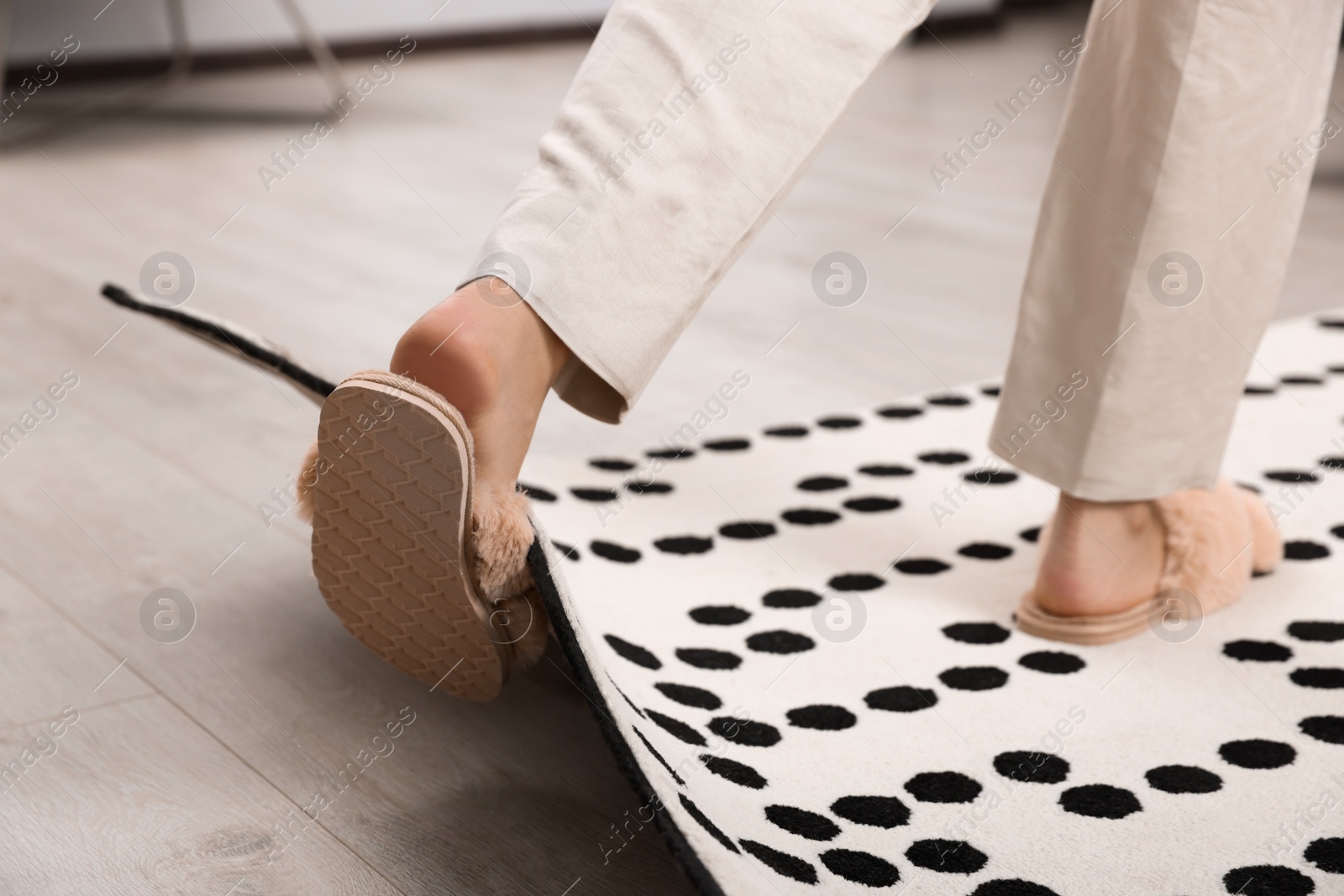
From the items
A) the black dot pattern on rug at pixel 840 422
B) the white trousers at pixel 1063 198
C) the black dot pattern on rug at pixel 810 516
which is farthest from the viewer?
the black dot pattern on rug at pixel 840 422

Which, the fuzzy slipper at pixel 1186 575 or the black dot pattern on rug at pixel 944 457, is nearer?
the fuzzy slipper at pixel 1186 575

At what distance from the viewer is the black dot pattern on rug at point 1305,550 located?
1.08m

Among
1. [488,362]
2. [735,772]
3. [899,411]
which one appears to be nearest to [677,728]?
[735,772]

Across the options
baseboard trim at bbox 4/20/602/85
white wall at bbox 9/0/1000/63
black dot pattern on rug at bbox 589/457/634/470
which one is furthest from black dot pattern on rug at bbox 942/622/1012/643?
white wall at bbox 9/0/1000/63

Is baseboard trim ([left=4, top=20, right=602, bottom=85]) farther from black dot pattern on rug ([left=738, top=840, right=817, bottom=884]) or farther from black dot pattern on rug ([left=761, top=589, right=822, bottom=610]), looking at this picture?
black dot pattern on rug ([left=738, top=840, right=817, bottom=884])

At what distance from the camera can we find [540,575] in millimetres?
688

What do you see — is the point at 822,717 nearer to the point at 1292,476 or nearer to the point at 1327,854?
the point at 1327,854

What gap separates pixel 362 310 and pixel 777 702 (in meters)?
1.14

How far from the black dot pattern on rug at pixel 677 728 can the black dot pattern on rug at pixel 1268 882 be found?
0.97 feet

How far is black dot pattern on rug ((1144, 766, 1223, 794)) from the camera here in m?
0.76

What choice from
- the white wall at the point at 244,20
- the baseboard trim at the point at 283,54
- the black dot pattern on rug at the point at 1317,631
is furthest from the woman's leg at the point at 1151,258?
the white wall at the point at 244,20

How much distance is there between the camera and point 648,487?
4.01 feet

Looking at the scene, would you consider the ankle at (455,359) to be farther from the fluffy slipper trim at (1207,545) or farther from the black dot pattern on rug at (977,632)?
the fluffy slipper trim at (1207,545)

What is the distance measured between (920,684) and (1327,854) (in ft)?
0.88
